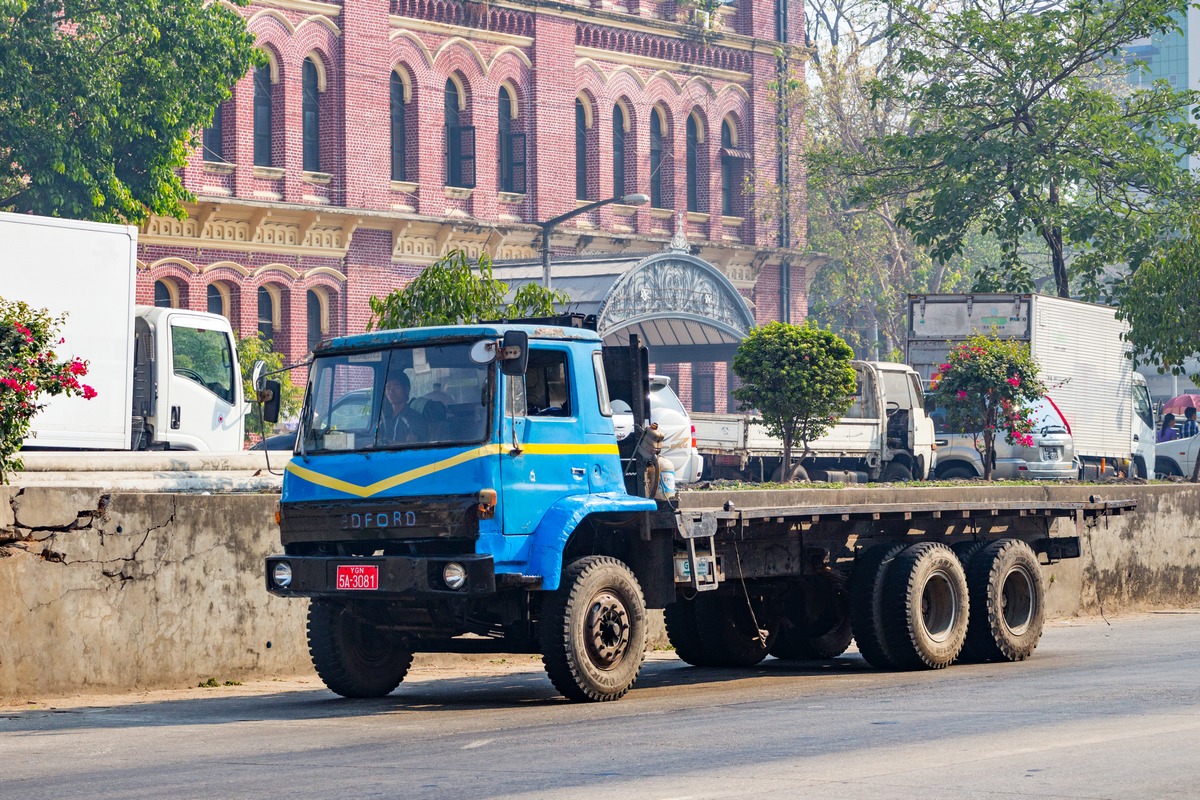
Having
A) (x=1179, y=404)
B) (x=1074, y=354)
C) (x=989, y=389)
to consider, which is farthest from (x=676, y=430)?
(x=1179, y=404)

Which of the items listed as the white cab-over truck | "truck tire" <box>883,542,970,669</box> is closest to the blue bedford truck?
"truck tire" <box>883,542,970,669</box>

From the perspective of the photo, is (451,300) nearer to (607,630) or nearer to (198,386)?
(198,386)

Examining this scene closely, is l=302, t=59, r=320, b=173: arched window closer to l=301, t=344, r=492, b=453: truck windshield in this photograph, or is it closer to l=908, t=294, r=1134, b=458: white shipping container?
l=908, t=294, r=1134, b=458: white shipping container

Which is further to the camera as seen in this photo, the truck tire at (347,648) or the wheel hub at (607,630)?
the truck tire at (347,648)

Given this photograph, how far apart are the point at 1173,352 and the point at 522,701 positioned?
1789cm

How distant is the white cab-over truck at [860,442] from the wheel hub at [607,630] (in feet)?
55.7

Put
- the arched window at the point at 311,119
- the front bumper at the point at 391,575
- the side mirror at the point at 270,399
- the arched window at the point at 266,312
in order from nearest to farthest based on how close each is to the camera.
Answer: the front bumper at the point at 391,575 → the side mirror at the point at 270,399 → the arched window at the point at 266,312 → the arched window at the point at 311,119

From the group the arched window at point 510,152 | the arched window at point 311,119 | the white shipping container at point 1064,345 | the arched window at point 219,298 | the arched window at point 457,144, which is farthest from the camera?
the arched window at point 510,152

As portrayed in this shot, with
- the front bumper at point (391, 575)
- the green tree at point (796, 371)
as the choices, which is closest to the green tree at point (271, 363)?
the green tree at point (796, 371)

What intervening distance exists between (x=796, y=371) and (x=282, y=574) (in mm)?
13477

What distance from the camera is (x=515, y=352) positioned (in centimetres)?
1113

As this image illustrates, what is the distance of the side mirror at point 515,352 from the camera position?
11.1 meters

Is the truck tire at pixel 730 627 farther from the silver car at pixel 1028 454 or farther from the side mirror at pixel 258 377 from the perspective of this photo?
the silver car at pixel 1028 454

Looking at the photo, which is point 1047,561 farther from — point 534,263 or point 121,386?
point 534,263
